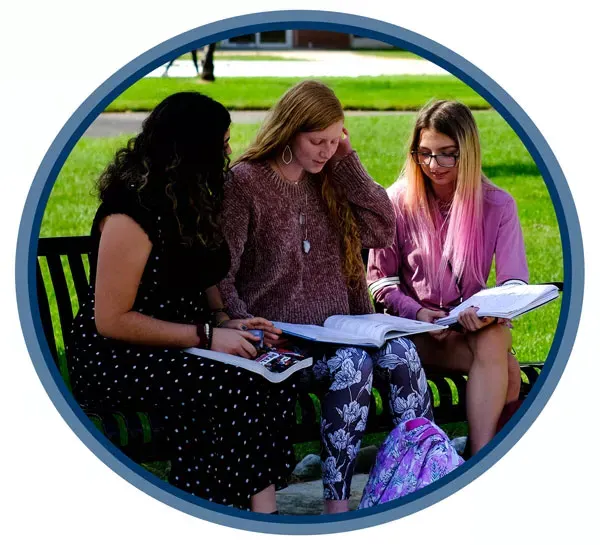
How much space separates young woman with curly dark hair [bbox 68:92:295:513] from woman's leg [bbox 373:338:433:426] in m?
0.39

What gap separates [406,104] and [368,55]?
3394mm

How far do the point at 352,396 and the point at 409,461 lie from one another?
34 centimetres

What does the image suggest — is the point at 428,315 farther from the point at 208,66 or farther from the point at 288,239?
the point at 208,66

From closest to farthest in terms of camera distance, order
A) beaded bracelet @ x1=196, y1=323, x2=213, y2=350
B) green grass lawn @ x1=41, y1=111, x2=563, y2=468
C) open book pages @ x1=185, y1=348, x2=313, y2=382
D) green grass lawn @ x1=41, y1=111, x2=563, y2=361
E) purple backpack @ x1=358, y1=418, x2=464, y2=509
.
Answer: open book pages @ x1=185, y1=348, x2=313, y2=382 → beaded bracelet @ x1=196, y1=323, x2=213, y2=350 → purple backpack @ x1=358, y1=418, x2=464, y2=509 → green grass lawn @ x1=41, y1=111, x2=563, y2=468 → green grass lawn @ x1=41, y1=111, x2=563, y2=361

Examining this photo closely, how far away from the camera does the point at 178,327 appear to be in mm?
3896

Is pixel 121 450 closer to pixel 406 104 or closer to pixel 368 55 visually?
pixel 406 104

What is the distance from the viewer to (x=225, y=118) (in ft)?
12.9

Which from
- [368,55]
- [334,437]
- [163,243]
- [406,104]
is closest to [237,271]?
[163,243]

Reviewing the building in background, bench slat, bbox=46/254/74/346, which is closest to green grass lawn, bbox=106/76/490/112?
the building in background

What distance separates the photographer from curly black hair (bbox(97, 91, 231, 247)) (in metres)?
3.85

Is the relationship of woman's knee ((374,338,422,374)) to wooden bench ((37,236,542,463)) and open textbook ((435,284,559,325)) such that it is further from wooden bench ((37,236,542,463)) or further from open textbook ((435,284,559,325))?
open textbook ((435,284,559,325))

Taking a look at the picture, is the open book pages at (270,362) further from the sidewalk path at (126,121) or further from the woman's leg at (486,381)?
the sidewalk path at (126,121)

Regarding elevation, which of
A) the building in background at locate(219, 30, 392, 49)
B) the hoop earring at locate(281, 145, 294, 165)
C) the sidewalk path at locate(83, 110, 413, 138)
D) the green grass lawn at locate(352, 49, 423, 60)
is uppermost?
the building in background at locate(219, 30, 392, 49)

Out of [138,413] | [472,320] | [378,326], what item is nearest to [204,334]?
[138,413]
